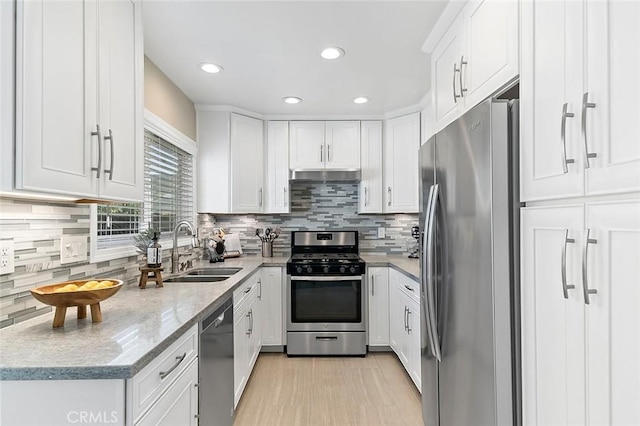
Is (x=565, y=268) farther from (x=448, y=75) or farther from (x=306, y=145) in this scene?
(x=306, y=145)

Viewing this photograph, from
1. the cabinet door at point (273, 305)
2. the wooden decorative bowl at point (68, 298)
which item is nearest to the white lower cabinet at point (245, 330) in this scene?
the cabinet door at point (273, 305)

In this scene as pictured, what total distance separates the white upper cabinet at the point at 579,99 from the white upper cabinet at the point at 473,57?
0.11 m

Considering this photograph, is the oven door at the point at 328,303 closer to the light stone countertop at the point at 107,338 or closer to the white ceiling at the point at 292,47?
the light stone countertop at the point at 107,338

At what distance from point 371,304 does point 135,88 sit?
2.70m

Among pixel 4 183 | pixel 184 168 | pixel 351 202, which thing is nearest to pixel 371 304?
pixel 351 202

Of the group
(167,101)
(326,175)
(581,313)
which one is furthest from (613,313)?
(326,175)

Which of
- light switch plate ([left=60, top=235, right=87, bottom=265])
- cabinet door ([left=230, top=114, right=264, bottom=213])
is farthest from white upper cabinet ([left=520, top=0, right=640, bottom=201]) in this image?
cabinet door ([left=230, top=114, right=264, bottom=213])

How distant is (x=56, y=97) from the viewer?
1143 millimetres

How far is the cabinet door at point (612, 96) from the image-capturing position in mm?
802

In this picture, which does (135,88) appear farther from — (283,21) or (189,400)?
(189,400)

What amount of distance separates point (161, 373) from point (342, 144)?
3.02m

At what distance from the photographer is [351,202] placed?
4113mm

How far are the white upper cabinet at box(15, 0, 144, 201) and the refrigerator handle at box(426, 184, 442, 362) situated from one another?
4.53 feet
